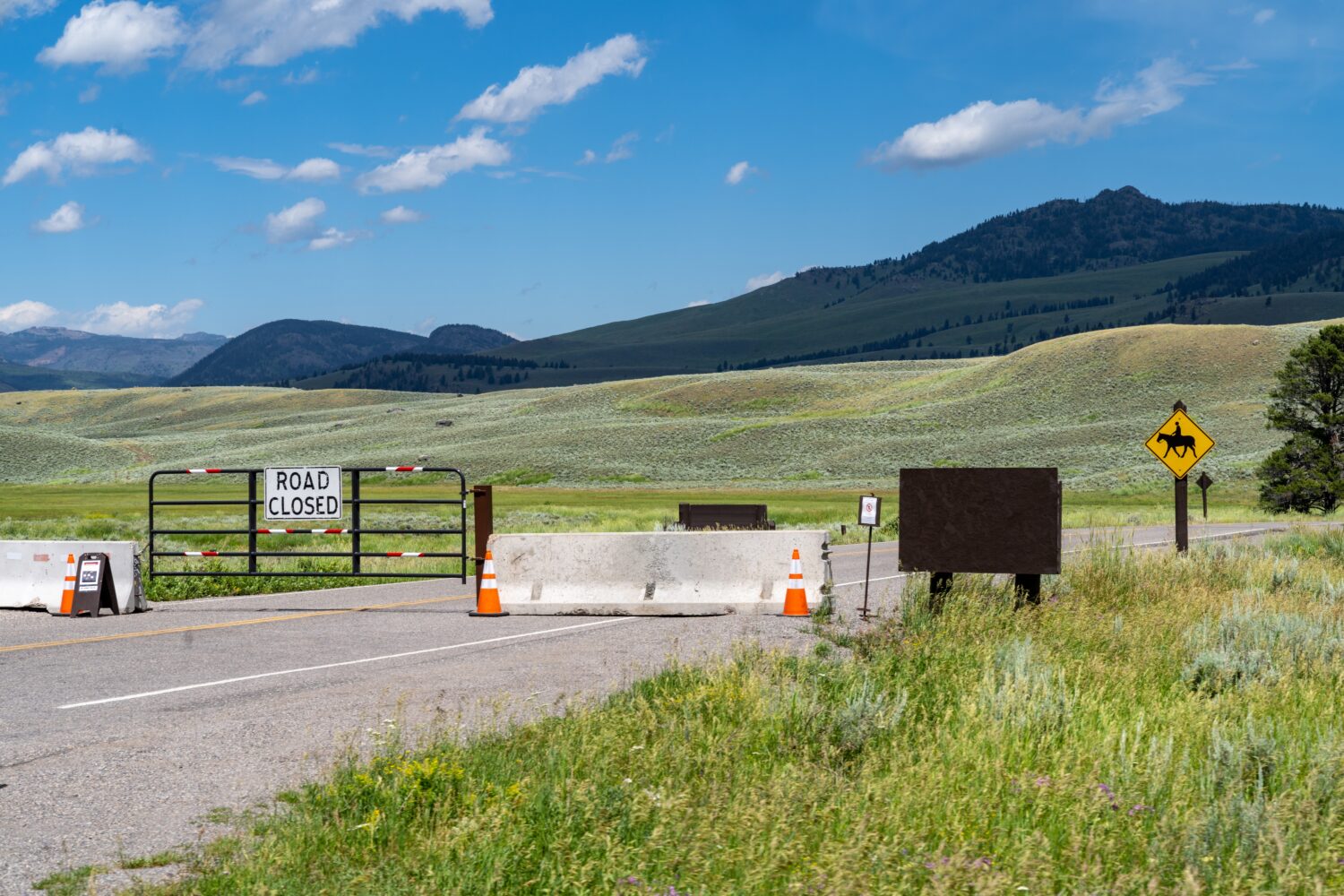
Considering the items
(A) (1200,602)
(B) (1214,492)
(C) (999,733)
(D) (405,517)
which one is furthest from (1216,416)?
(C) (999,733)

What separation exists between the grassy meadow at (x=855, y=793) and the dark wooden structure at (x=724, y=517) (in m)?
26.0

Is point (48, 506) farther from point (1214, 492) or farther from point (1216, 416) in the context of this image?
point (1216, 416)

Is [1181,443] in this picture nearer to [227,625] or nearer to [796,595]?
[796,595]

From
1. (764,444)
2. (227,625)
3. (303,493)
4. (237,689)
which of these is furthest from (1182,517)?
(764,444)

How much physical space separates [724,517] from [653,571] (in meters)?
21.0

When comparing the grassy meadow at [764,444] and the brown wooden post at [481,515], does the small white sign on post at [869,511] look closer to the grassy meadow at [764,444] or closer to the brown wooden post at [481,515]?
the brown wooden post at [481,515]

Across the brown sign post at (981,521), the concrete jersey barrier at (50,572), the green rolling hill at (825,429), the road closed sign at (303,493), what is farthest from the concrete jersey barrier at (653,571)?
the green rolling hill at (825,429)

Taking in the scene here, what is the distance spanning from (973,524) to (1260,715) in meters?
5.36

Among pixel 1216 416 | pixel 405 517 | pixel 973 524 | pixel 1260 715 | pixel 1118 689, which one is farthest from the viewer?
pixel 1216 416

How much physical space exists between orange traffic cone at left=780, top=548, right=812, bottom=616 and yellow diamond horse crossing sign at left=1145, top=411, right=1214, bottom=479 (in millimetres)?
9081

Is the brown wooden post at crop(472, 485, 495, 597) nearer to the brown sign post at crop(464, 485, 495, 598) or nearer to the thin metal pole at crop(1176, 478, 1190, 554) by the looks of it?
the brown sign post at crop(464, 485, 495, 598)

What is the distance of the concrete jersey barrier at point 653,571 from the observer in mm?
15578

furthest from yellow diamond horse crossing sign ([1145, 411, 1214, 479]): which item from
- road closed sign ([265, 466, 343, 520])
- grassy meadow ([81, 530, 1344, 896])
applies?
road closed sign ([265, 466, 343, 520])

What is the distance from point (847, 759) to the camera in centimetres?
703
